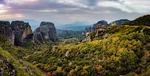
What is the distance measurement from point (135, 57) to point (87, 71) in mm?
14089

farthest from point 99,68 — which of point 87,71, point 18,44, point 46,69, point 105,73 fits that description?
point 18,44

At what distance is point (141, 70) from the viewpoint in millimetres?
20406

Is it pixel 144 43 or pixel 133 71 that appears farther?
pixel 144 43

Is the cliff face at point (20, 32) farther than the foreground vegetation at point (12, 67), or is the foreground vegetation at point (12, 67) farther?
the cliff face at point (20, 32)

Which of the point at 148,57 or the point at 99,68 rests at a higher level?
the point at 148,57

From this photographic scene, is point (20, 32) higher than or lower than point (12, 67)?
higher

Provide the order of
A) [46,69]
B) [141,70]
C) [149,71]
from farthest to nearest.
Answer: [46,69] → [141,70] → [149,71]

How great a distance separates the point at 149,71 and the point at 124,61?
665 cm

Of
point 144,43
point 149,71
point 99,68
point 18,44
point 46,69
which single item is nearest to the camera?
point 149,71

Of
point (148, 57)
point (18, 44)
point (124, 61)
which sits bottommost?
point (18, 44)

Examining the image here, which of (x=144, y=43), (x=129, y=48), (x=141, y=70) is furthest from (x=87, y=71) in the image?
(x=144, y=43)

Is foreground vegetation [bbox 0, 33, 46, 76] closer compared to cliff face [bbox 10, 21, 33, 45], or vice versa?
foreground vegetation [bbox 0, 33, 46, 76]

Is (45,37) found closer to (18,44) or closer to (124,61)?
(18,44)

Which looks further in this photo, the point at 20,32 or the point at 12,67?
the point at 20,32
